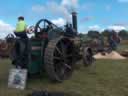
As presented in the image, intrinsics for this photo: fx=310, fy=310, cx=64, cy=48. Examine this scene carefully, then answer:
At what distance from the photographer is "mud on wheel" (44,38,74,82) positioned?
325 inches

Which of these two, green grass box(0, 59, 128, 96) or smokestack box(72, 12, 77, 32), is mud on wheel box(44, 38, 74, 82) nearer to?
green grass box(0, 59, 128, 96)

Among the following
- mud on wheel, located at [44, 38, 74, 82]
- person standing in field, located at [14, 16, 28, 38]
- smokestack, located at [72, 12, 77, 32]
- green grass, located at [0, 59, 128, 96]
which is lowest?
green grass, located at [0, 59, 128, 96]

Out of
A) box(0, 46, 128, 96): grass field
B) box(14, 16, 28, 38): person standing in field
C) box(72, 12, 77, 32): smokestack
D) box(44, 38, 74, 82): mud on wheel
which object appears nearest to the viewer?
box(0, 46, 128, 96): grass field

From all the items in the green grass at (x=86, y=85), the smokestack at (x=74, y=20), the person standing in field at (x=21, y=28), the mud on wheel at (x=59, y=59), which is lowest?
the green grass at (x=86, y=85)

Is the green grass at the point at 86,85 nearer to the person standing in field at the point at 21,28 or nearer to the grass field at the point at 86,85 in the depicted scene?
the grass field at the point at 86,85

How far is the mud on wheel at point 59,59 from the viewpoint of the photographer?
8.25 metres

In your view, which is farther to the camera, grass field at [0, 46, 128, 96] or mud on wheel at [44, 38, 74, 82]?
mud on wheel at [44, 38, 74, 82]

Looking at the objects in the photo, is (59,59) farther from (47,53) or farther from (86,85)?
(86,85)

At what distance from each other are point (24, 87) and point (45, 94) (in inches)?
54.4

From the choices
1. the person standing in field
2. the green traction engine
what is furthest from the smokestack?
the person standing in field

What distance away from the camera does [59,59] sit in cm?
884

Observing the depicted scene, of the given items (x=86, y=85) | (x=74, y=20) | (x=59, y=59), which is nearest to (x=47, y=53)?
(x=59, y=59)

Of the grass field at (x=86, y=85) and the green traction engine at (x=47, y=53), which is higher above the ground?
the green traction engine at (x=47, y=53)

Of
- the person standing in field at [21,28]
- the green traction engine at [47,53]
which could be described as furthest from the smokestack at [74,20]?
the person standing in field at [21,28]
